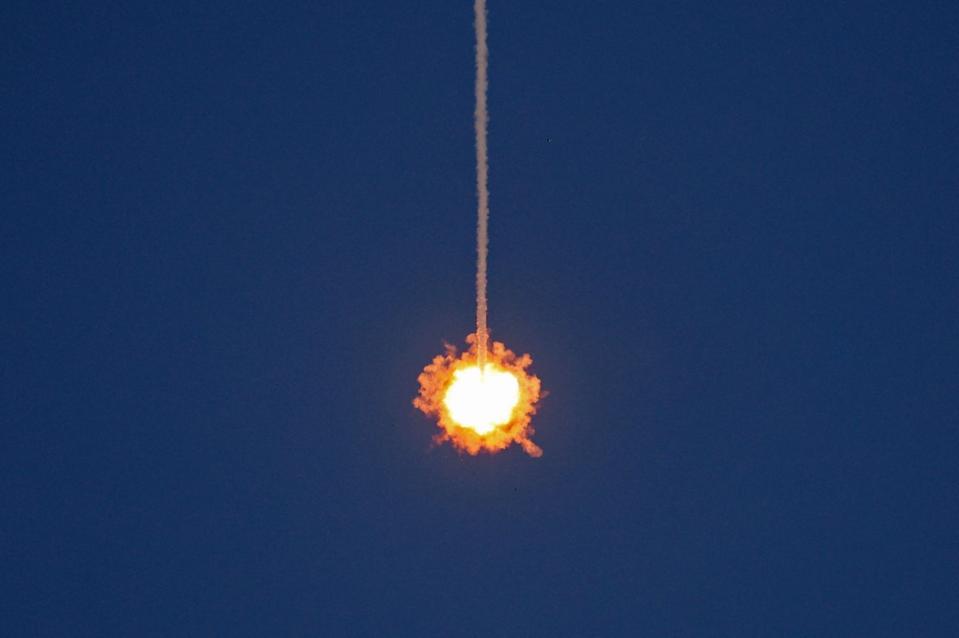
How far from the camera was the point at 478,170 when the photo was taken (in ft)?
452

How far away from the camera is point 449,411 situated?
13812 cm

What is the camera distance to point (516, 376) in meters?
138

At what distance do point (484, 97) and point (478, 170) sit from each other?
107 cm

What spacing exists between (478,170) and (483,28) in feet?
6.74

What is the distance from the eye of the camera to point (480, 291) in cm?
13800

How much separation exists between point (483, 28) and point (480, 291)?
12.5 ft

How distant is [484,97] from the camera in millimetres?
138000

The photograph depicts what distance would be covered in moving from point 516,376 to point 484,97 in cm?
407

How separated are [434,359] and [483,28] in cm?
485

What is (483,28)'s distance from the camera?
5428 inches

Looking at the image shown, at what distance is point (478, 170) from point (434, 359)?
2819mm

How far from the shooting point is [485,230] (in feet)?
453

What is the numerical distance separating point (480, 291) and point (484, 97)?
9.22 ft

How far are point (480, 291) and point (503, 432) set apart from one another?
207 centimetres
